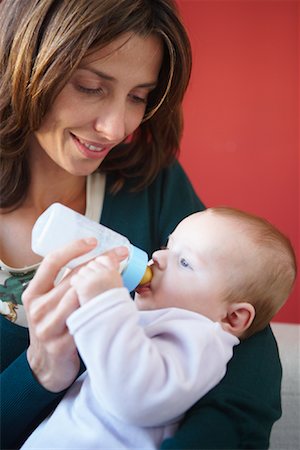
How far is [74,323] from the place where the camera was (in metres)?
0.93

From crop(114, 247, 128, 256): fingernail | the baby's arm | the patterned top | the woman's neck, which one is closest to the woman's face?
the woman's neck

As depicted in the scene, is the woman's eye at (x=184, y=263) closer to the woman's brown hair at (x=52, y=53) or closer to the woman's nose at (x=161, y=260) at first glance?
the woman's nose at (x=161, y=260)

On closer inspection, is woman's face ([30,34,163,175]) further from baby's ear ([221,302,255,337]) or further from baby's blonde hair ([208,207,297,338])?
baby's ear ([221,302,255,337])

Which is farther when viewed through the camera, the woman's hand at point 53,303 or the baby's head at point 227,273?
the baby's head at point 227,273

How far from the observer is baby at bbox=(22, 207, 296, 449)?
0.93 m

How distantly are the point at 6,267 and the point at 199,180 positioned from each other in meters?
1.58

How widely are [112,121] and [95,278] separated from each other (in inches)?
19.4

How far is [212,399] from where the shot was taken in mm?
1045

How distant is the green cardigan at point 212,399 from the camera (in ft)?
3.34

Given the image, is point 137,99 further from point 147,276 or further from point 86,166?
point 147,276

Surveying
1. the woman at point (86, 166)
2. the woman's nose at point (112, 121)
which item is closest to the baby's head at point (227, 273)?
the woman at point (86, 166)

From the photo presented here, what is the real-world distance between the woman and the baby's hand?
31 millimetres

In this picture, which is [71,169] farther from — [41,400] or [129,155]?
[41,400]

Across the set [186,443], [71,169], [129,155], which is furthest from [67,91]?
[186,443]
